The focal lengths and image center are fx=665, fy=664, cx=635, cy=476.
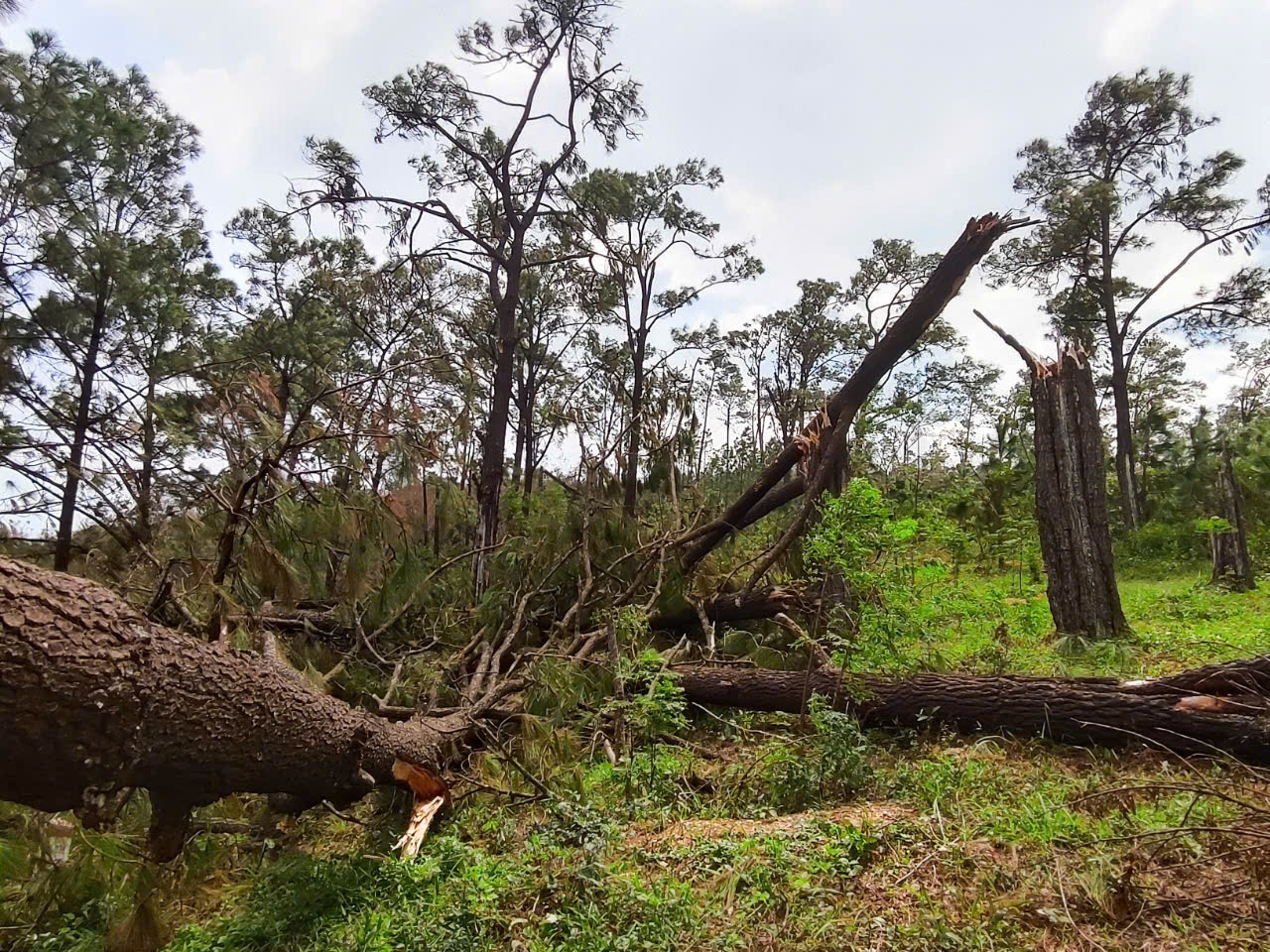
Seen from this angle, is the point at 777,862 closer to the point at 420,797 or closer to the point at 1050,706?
the point at 420,797

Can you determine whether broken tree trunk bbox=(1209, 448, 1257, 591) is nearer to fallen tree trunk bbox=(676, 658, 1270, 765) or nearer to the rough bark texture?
the rough bark texture

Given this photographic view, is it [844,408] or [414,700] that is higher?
[844,408]

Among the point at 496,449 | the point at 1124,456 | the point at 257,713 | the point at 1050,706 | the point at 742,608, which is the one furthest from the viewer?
the point at 1124,456

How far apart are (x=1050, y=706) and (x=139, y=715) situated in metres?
3.97

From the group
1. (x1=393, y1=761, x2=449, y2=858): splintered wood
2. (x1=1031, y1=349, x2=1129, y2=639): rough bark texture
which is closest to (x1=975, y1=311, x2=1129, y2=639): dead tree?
(x1=1031, y1=349, x2=1129, y2=639): rough bark texture

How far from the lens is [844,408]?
5.67m

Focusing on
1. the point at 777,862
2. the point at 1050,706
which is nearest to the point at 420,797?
the point at 777,862

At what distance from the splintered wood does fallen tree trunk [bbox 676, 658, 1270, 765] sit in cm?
201

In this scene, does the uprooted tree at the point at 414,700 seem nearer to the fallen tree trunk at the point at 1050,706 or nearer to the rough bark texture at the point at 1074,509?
the fallen tree trunk at the point at 1050,706

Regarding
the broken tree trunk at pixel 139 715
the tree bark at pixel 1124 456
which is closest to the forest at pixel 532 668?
the broken tree trunk at pixel 139 715

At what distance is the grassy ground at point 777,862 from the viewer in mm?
2068

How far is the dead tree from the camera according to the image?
5336 millimetres

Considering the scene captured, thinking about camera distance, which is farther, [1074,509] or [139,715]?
[1074,509]

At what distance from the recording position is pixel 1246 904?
6.48ft
